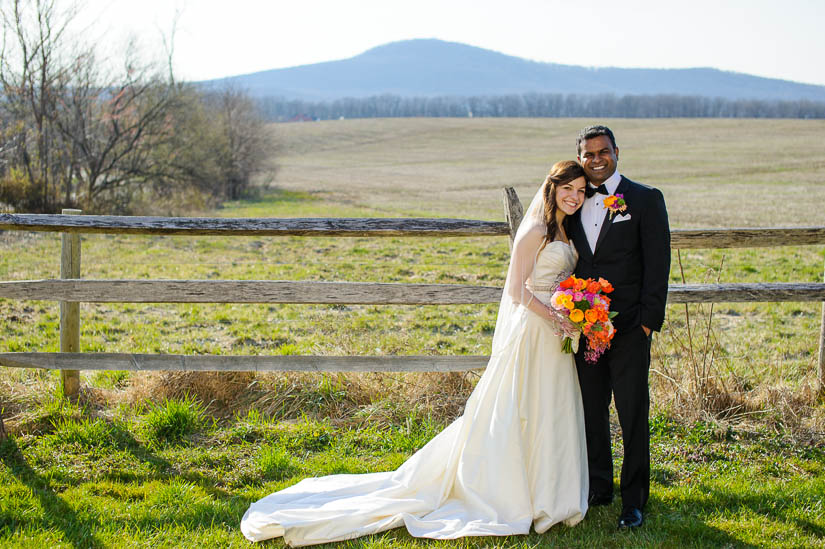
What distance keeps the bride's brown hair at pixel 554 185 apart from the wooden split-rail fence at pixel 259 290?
1058mm

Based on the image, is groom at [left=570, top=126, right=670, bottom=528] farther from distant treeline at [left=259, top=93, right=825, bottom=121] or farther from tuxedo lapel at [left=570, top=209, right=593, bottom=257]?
distant treeline at [left=259, top=93, right=825, bottom=121]

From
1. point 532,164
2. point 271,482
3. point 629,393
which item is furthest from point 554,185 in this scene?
point 532,164

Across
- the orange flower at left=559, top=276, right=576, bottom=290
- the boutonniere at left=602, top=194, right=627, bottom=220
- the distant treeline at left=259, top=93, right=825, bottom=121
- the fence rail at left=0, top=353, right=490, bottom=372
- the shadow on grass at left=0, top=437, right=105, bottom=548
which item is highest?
the distant treeline at left=259, top=93, right=825, bottom=121

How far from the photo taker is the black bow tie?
3799 millimetres

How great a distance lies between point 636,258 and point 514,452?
136 cm

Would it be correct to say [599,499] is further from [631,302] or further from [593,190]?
[593,190]

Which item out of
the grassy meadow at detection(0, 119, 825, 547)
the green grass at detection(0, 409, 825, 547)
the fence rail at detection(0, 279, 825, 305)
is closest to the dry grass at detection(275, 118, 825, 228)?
the grassy meadow at detection(0, 119, 825, 547)

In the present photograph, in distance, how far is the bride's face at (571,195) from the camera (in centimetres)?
379

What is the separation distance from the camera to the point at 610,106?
14562cm

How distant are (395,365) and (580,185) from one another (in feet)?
6.98

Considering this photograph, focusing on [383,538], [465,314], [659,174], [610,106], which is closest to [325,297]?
[383,538]

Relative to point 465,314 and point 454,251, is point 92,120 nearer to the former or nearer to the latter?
point 454,251

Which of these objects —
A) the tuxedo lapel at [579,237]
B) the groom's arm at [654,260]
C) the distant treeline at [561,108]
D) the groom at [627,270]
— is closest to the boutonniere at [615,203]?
the groom at [627,270]

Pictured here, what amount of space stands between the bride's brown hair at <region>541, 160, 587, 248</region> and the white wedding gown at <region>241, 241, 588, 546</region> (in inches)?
4.4
